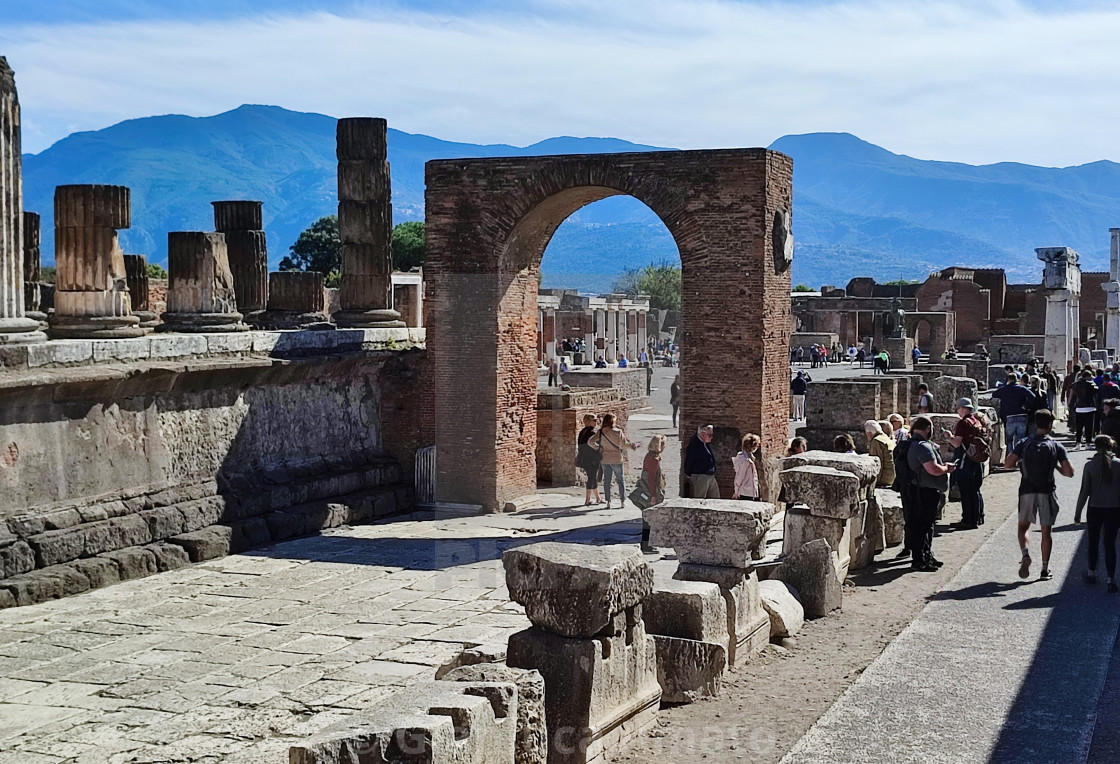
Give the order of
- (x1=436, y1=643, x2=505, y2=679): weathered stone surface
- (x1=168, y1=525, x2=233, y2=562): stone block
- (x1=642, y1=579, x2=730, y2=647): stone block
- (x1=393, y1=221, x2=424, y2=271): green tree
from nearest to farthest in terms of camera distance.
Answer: (x1=436, y1=643, x2=505, y2=679): weathered stone surface, (x1=642, y1=579, x2=730, y2=647): stone block, (x1=168, y1=525, x2=233, y2=562): stone block, (x1=393, y1=221, x2=424, y2=271): green tree

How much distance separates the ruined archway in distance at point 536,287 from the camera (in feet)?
48.1

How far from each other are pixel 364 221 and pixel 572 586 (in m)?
12.2

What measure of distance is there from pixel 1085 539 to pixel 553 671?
812cm

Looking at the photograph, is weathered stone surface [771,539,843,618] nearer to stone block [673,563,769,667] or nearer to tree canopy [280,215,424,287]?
stone block [673,563,769,667]

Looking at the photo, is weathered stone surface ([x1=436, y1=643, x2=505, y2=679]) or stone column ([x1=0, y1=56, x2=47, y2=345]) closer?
weathered stone surface ([x1=436, y1=643, x2=505, y2=679])

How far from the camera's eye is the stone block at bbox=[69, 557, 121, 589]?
36.3ft

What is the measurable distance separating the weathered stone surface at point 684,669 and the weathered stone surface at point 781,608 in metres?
1.48

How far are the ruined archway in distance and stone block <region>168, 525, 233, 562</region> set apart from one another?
3.73m

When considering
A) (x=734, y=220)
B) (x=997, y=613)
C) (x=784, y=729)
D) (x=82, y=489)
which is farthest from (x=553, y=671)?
(x=734, y=220)

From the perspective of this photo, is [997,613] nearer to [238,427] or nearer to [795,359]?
[238,427]

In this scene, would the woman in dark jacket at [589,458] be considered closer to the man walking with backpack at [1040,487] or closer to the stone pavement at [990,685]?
the stone pavement at [990,685]

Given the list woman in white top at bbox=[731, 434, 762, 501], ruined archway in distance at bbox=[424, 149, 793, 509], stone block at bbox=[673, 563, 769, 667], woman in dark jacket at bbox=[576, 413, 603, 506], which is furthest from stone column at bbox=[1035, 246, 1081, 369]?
stone block at bbox=[673, 563, 769, 667]

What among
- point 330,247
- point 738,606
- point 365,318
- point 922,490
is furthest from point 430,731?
point 330,247

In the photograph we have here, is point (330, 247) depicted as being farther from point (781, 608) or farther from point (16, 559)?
point (781, 608)
